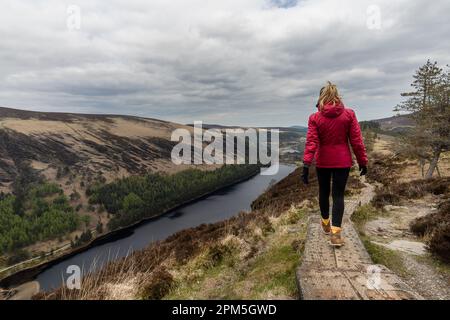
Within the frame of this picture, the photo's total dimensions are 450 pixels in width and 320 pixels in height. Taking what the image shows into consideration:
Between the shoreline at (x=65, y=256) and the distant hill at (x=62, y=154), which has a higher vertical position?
the distant hill at (x=62, y=154)

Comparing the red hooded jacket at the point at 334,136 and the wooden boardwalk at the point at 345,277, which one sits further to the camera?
the red hooded jacket at the point at 334,136

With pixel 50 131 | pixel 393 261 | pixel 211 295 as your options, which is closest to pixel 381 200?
pixel 393 261

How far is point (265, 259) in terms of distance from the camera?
6.57 meters

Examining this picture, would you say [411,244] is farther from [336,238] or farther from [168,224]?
[168,224]

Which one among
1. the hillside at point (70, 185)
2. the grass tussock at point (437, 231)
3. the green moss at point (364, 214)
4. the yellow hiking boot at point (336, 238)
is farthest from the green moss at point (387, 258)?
the hillside at point (70, 185)

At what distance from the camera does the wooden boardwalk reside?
3.80 meters

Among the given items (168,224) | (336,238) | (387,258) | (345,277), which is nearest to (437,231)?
(387,258)

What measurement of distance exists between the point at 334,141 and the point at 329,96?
0.87 m

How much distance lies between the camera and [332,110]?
5312 millimetres

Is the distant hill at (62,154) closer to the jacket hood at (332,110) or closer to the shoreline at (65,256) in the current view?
the shoreline at (65,256)

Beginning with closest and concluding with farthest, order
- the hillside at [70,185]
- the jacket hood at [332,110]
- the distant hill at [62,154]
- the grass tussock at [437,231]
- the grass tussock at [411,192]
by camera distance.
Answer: the jacket hood at [332,110]
the grass tussock at [437,231]
the grass tussock at [411,192]
the hillside at [70,185]
the distant hill at [62,154]

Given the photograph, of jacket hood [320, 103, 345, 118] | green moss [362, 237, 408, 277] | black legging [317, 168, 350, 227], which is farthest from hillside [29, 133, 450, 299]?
jacket hood [320, 103, 345, 118]

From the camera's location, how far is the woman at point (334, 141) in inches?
212

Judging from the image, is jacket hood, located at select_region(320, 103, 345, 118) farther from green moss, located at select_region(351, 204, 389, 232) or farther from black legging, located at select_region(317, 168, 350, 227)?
green moss, located at select_region(351, 204, 389, 232)
